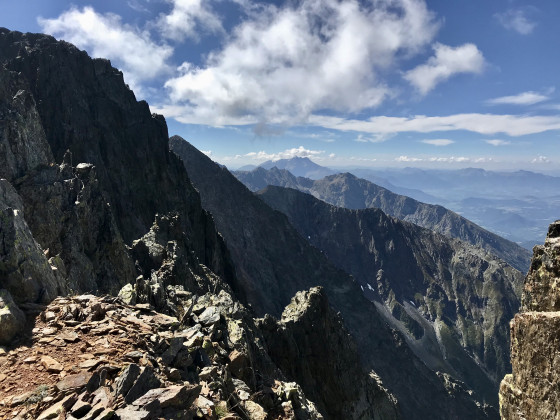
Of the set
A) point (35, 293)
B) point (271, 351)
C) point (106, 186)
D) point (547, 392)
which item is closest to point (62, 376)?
point (35, 293)

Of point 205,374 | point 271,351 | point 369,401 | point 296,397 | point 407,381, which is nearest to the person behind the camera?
point 205,374

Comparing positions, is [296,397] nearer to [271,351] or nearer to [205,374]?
[205,374]

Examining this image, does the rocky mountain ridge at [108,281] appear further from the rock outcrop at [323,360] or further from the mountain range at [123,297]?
the rock outcrop at [323,360]

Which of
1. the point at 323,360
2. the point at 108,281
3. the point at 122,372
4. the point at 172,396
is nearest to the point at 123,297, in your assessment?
the point at 122,372

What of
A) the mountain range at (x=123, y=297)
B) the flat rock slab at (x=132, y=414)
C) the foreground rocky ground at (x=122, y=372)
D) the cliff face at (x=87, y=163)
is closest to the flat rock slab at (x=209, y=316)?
the mountain range at (x=123, y=297)

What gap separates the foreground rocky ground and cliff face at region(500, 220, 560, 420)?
1114cm

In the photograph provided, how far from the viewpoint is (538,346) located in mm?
13875

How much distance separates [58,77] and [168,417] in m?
135

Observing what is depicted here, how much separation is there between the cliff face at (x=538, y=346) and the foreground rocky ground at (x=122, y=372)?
11.1 meters

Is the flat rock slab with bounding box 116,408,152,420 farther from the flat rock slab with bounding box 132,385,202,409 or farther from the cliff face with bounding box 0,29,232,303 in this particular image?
the cliff face with bounding box 0,29,232,303

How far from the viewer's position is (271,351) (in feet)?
152

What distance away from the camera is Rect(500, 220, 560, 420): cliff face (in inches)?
523

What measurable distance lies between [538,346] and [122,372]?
16.5 meters

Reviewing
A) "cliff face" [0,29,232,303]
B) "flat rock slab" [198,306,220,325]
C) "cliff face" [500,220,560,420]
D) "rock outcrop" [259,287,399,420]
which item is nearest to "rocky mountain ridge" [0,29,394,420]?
"flat rock slab" [198,306,220,325]
